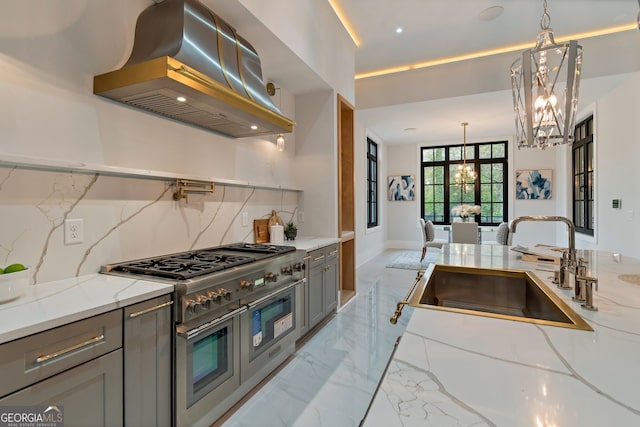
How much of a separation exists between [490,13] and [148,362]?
4.54 meters

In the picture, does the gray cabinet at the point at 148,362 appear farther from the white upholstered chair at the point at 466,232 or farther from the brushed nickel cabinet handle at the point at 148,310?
the white upholstered chair at the point at 466,232

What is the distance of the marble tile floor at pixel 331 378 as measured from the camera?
1812 mm

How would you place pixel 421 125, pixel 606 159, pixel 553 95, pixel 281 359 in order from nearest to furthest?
pixel 553 95 < pixel 281 359 < pixel 606 159 < pixel 421 125

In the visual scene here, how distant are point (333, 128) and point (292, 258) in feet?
5.74

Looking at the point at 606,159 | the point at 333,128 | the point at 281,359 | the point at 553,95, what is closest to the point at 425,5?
the point at 333,128

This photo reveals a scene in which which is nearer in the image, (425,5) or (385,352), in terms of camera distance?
(385,352)

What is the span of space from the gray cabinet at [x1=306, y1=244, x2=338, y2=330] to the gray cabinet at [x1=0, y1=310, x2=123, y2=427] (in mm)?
1701

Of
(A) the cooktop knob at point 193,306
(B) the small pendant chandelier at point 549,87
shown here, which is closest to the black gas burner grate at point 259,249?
(A) the cooktop knob at point 193,306

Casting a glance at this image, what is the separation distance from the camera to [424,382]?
25.3 inches

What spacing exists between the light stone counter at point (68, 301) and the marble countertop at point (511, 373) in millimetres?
1079

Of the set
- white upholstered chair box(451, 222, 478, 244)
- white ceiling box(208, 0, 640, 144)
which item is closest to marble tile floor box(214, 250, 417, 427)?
white ceiling box(208, 0, 640, 144)

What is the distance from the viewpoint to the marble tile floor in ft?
5.95

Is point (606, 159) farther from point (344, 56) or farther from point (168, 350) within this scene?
point (168, 350)

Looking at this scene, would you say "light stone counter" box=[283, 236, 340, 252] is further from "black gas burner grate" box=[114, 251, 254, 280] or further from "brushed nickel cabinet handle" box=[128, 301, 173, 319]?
"brushed nickel cabinet handle" box=[128, 301, 173, 319]
